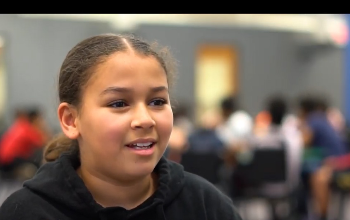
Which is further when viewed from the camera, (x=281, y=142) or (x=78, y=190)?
(x=281, y=142)

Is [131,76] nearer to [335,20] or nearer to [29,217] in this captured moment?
[29,217]

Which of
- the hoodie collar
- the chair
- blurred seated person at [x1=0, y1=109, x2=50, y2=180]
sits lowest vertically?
blurred seated person at [x1=0, y1=109, x2=50, y2=180]

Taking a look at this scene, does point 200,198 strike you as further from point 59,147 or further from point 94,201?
point 59,147

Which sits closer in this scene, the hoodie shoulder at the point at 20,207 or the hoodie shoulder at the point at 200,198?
the hoodie shoulder at the point at 20,207

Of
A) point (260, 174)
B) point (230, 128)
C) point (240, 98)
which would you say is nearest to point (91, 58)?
point (260, 174)

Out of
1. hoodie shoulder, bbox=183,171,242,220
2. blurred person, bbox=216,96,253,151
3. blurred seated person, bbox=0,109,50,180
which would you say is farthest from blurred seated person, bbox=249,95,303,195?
hoodie shoulder, bbox=183,171,242,220

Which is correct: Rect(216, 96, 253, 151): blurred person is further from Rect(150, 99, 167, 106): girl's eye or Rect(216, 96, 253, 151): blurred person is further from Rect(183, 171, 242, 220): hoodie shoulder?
Rect(150, 99, 167, 106): girl's eye

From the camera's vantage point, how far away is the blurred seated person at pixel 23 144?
571 centimetres

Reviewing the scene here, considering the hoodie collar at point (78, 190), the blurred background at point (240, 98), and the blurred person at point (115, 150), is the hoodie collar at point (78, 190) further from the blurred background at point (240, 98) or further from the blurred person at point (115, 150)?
the blurred background at point (240, 98)

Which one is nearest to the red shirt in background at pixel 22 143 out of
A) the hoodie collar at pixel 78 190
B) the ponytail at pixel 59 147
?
the ponytail at pixel 59 147

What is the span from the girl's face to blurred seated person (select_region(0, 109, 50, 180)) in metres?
4.60

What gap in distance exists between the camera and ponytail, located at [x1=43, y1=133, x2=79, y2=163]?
133 cm

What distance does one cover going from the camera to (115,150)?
1.13m

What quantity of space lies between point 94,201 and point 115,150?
0.14 meters
